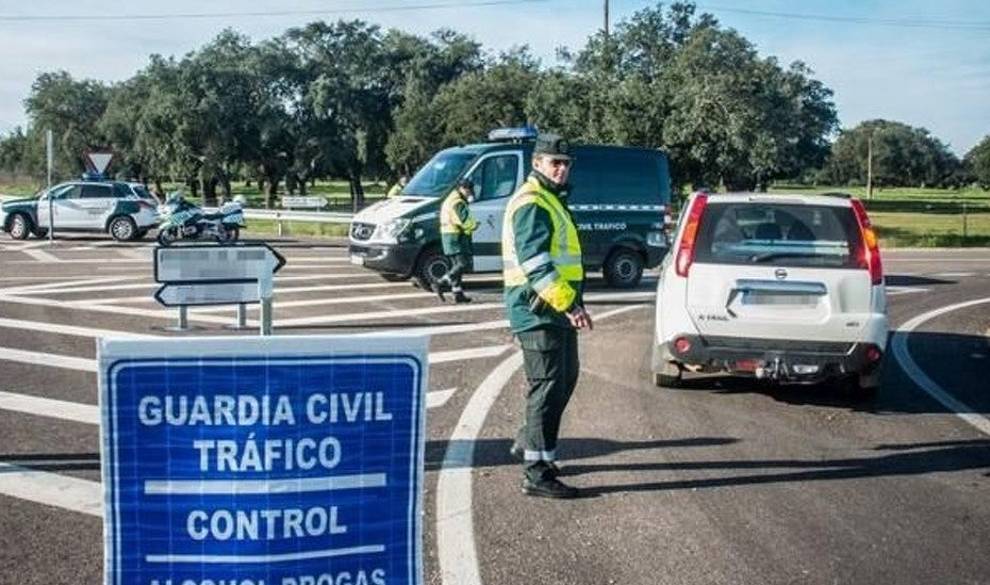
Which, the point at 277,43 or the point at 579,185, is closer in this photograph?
the point at 579,185

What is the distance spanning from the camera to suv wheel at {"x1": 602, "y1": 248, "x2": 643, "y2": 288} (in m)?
17.0

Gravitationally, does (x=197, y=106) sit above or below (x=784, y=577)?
above

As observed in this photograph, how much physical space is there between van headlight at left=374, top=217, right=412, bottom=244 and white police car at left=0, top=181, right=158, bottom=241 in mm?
14874

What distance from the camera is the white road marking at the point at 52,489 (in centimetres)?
547

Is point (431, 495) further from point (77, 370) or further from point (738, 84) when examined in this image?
point (738, 84)

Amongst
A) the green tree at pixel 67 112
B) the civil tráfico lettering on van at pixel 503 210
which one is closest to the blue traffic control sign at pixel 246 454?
the civil tráfico lettering on van at pixel 503 210

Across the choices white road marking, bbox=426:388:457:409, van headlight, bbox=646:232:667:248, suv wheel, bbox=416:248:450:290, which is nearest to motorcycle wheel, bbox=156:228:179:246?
Answer: suv wheel, bbox=416:248:450:290

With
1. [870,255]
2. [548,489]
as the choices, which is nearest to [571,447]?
[548,489]

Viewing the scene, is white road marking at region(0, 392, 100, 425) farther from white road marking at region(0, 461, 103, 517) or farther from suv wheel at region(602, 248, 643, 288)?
suv wheel at region(602, 248, 643, 288)

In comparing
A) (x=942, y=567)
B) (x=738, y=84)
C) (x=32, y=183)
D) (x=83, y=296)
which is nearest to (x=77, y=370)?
(x=83, y=296)

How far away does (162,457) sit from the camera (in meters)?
2.54

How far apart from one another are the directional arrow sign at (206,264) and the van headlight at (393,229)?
4.58 metres

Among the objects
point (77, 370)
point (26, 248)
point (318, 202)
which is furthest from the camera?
point (318, 202)

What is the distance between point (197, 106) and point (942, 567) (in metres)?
61.1
